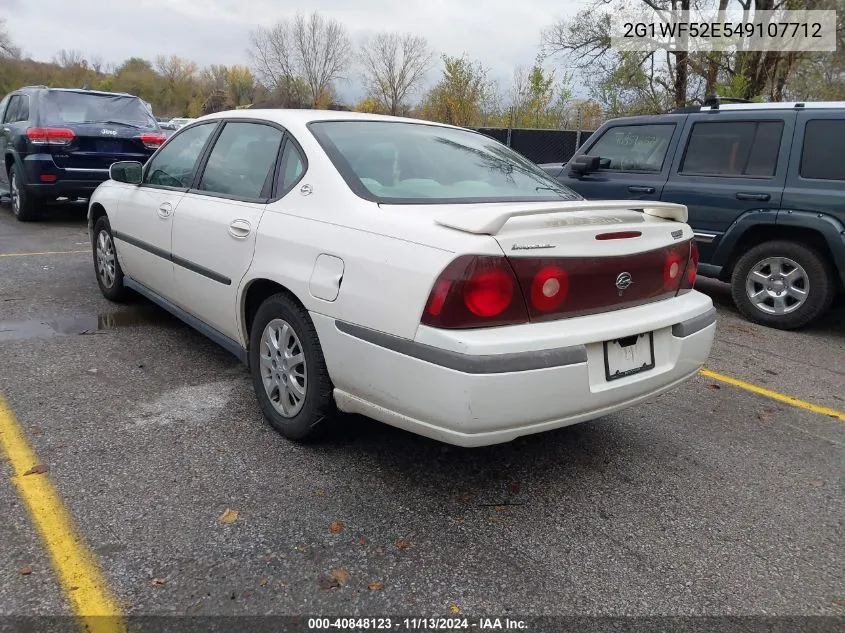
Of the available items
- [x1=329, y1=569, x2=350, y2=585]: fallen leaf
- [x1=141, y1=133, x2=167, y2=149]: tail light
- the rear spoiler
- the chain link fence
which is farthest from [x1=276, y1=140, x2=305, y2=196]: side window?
the chain link fence

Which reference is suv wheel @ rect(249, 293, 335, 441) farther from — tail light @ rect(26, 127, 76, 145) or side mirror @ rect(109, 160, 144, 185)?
tail light @ rect(26, 127, 76, 145)

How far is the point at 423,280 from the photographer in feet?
7.57

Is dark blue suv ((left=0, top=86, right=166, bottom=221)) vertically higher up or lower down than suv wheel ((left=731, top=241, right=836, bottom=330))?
higher up

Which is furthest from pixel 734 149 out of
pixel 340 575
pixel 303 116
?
pixel 340 575

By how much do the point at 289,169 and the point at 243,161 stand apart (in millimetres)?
517

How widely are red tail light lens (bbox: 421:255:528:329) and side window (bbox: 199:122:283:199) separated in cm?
135

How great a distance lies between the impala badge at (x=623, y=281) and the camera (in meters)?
2.65

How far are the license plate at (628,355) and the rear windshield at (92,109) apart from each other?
27.7ft

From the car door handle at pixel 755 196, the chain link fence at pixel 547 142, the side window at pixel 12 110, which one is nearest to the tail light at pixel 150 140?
the side window at pixel 12 110

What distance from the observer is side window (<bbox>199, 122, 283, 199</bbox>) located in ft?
10.9

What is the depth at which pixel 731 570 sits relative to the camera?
2320mm

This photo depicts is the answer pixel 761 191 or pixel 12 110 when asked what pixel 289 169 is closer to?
pixel 761 191

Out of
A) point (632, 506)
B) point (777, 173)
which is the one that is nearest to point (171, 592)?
point (632, 506)

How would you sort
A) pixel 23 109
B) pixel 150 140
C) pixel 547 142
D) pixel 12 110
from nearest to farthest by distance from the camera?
pixel 150 140 < pixel 23 109 < pixel 12 110 < pixel 547 142
